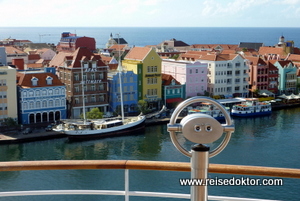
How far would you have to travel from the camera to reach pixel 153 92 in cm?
1563

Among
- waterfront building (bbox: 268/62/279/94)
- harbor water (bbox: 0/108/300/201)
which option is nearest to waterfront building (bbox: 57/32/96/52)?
waterfront building (bbox: 268/62/279/94)

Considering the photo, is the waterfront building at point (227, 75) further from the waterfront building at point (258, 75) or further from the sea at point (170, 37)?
the sea at point (170, 37)

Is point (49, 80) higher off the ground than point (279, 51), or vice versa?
point (279, 51)

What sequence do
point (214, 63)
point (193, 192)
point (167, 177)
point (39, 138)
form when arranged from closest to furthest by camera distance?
point (193, 192) → point (167, 177) → point (39, 138) → point (214, 63)

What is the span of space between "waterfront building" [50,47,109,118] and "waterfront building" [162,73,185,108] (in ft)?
7.46

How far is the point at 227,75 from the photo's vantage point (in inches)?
686

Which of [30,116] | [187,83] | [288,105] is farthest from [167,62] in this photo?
[30,116]

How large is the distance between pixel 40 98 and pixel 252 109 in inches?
272

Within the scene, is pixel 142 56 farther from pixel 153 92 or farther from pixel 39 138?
pixel 39 138

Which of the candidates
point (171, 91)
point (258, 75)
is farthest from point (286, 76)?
point (171, 91)

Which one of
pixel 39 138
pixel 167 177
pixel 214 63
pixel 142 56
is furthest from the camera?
pixel 214 63

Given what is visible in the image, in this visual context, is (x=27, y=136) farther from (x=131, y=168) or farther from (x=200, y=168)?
(x=200, y=168)

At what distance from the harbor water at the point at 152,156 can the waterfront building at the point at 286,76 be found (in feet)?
11.5

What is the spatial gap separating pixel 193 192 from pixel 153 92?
14.6 m
